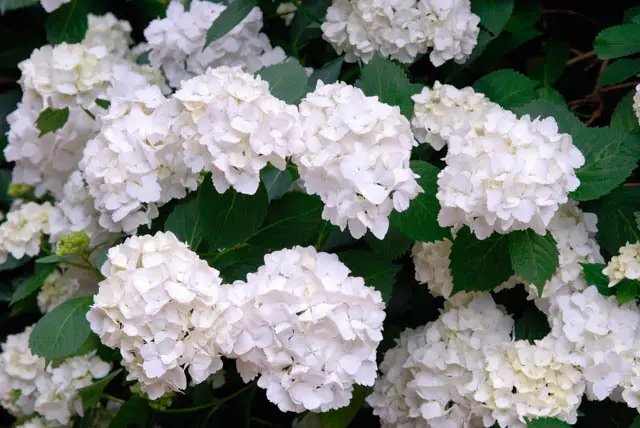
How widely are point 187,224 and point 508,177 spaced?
0.57 meters

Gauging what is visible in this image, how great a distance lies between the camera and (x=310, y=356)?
46.8 inches

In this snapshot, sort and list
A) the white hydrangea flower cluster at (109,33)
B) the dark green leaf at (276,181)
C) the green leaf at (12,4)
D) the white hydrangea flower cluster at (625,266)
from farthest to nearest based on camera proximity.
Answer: the white hydrangea flower cluster at (109,33) → the green leaf at (12,4) → the dark green leaf at (276,181) → the white hydrangea flower cluster at (625,266)

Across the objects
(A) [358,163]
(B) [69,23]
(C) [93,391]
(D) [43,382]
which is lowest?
(D) [43,382]

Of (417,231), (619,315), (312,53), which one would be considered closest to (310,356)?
(417,231)

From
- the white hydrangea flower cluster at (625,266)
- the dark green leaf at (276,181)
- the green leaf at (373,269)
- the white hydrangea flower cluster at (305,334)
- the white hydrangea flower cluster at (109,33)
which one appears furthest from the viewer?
the white hydrangea flower cluster at (109,33)

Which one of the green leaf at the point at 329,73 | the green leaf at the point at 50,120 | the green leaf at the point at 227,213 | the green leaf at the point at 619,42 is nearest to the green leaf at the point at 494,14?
the green leaf at the point at 619,42

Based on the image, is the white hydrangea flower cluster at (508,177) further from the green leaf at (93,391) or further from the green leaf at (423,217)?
the green leaf at (93,391)

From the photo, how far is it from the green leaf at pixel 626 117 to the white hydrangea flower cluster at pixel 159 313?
85 centimetres

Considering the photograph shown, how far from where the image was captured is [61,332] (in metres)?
1.37

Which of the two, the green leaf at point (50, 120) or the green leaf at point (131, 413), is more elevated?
the green leaf at point (50, 120)

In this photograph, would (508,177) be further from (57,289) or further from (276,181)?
(57,289)

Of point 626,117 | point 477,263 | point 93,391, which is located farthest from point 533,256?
point 93,391

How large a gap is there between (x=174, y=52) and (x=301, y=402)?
0.96 metres

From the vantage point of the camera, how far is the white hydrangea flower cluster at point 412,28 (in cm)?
166
